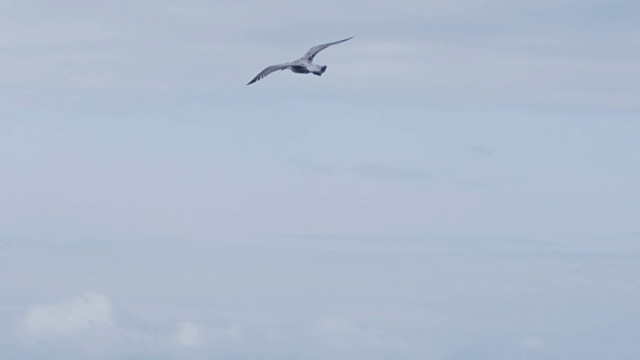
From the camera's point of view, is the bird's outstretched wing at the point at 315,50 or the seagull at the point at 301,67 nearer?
the seagull at the point at 301,67

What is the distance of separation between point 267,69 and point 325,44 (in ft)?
38.1

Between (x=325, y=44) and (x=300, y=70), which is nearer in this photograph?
(x=300, y=70)

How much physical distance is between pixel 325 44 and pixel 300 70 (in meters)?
10.1

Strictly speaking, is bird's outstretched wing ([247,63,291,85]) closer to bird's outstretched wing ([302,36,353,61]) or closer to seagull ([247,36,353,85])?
seagull ([247,36,353,85])

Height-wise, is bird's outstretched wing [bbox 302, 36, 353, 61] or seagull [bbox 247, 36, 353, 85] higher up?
bird's outstretched wing [bbox 302, 36, 353, 61]

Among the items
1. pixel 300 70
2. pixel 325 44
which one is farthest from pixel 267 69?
pixel 325 44

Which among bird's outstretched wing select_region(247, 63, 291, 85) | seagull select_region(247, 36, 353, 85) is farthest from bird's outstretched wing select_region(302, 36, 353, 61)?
bird's outstretched wing select_region(247, 63, 291, 85)

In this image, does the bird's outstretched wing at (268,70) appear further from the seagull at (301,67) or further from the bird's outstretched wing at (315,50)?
the bird's outstretched wing at (315,50)

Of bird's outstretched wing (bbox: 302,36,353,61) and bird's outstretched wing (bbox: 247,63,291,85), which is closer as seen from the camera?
bird's outstretched wing (bbox: 247,63,291,85)

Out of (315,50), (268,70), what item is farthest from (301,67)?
(315,50)

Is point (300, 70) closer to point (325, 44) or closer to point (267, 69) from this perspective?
point (267, 69)

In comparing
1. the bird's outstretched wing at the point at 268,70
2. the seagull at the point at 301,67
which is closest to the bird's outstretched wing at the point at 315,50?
the seagull at the point at 301,67

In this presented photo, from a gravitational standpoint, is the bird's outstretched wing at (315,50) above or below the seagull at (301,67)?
above

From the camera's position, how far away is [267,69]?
103062 mm
